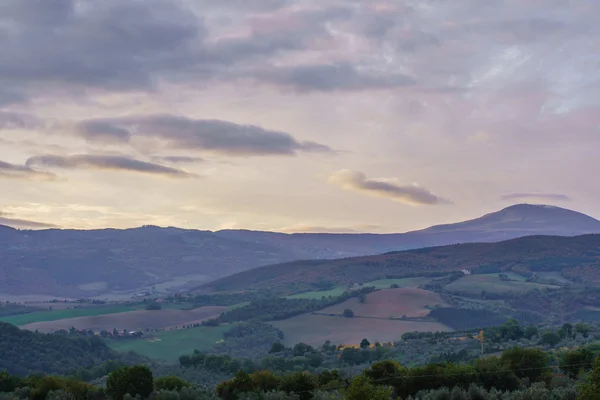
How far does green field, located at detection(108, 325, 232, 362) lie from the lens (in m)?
140

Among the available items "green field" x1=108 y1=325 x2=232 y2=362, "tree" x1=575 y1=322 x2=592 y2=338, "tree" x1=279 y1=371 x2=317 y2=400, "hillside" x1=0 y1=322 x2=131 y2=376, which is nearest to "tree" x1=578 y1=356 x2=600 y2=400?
"tree" x1=279 y1=371 x2=317 y2=400

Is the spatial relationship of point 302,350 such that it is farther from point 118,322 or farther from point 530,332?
point 118,322

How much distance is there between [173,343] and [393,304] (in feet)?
188

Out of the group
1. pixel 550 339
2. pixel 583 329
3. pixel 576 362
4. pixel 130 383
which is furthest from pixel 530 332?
pixel 130 383

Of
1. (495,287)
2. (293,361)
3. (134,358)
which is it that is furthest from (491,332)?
(495,287)

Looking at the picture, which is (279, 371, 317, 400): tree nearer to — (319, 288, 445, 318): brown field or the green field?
the green field

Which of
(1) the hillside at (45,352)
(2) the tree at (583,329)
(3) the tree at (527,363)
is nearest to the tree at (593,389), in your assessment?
(3) the tree at (527,363)

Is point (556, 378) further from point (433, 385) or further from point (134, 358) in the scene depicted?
point (134, 358)

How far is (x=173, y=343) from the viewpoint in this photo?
5896 inches

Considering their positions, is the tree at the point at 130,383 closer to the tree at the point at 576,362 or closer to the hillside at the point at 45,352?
the tree at the point at 576,362

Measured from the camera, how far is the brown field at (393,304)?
170 meters

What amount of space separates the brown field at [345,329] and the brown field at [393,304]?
8.20 meters

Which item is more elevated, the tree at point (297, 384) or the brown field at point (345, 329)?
the tree at point (297, 384)

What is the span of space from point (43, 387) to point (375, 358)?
5902 centimetres
